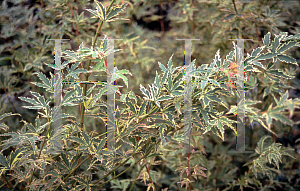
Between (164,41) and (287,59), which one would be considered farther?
(164,41)

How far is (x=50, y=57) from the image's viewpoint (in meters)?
1.42

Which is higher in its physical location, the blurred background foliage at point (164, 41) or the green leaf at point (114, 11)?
the green leaf at point (114, 11)

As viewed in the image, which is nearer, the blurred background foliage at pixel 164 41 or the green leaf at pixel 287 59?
the green leaf at pixel 287 59

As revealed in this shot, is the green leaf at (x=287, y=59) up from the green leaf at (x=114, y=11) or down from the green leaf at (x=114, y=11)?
down

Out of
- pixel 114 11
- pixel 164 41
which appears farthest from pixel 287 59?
pixel 164 41

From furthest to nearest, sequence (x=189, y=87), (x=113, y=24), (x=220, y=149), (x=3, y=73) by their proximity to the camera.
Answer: (x=113, y=24), (x=220, y=149), (x=3, y=73), (x=189, y=87)

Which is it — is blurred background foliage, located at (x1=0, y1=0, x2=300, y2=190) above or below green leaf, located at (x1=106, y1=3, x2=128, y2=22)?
below

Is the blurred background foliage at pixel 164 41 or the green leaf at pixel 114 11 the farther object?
the blurred background foliage at pixel 164 41

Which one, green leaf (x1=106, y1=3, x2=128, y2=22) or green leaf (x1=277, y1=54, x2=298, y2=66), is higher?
green leaf (x1=106, y1=3, x2=128, y2=22)

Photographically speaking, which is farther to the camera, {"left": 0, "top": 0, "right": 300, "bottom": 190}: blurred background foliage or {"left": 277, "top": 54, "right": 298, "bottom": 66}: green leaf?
{"left": 0, "top": 0, "right": 300, "bottom": 190}: blurred background foliage

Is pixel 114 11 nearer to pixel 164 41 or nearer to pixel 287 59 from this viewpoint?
pixel 287 59

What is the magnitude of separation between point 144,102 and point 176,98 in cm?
10

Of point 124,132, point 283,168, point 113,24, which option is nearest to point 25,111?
point 113,24

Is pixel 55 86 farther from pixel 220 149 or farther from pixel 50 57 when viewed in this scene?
pixel 220 149
